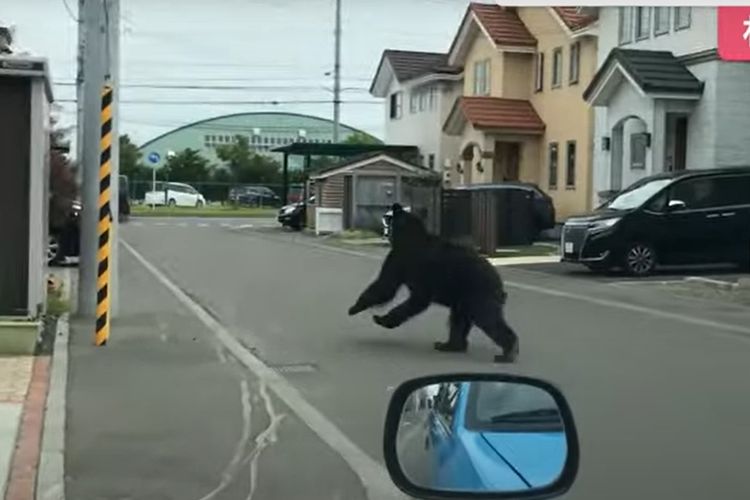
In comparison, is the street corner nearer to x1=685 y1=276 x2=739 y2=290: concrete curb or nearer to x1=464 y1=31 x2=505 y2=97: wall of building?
x1=464 y1=31 x2=505 y2=97: wall of building

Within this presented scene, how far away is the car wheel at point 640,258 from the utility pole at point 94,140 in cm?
776

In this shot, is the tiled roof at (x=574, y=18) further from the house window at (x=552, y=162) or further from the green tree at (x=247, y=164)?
the house window at (x=552, y=162)

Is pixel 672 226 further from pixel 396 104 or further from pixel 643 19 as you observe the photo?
pixel 396 104

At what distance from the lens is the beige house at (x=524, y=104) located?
173 inches

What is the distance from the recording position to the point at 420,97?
5.49 meters

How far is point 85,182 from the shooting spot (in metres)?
11.4

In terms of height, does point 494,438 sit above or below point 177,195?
below

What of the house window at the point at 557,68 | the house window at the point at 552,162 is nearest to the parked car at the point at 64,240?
the house window at the point at 557,68

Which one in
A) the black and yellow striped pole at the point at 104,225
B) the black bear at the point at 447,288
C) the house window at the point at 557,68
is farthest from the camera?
the black and yellow striped pole at the point at 104,225

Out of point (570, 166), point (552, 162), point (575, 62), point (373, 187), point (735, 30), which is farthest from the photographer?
point (570, 166)

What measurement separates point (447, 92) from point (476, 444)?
9.20ft

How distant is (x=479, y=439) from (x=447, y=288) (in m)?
5.40

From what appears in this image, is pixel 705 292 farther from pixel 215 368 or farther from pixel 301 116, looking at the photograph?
pixel 301 116

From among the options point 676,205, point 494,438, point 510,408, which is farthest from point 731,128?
point 494,438
